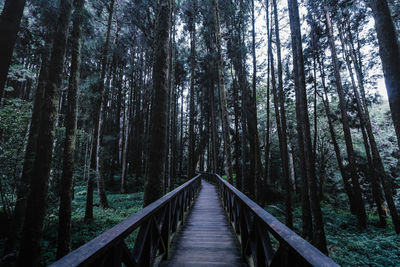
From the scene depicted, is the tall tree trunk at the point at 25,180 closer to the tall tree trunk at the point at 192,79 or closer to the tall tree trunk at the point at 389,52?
the tall tree trunk at the point at 389,52

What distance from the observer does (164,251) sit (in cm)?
322

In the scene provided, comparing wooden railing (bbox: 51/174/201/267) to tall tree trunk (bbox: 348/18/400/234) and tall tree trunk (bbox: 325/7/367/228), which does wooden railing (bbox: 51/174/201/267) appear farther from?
tall tree trunk (bbox: 325/7/367/228)

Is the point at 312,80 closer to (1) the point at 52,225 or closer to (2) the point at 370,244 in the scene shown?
(2) the point at 370,244

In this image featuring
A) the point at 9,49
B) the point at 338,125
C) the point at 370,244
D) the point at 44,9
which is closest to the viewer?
the point at 9,49

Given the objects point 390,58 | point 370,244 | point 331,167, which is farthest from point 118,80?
point 331,167

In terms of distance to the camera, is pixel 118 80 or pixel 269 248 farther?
pixel 118 80

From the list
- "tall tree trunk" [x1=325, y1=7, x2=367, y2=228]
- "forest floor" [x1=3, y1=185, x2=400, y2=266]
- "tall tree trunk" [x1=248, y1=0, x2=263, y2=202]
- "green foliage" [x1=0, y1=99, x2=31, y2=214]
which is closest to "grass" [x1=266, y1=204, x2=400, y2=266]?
"forest floor" [x1=3, y1=185, x2=400, y2=266]

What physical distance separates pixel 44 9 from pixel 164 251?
7.56 meters

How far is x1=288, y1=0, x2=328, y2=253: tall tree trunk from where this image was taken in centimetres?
590

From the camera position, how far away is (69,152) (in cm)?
557

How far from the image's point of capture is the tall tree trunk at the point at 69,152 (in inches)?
197

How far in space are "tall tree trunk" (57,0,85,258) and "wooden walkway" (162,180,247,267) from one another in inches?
130

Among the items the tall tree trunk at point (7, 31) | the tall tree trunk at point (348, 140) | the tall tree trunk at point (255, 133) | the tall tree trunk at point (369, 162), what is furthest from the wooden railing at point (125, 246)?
the tall tree trunk at point (369, 162)

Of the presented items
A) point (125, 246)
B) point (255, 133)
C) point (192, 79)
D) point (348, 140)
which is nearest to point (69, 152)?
point (125, 246)
